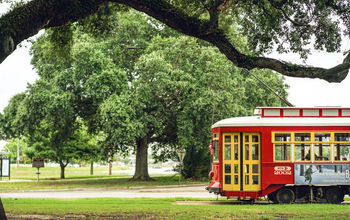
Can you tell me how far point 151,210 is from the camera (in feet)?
46.4

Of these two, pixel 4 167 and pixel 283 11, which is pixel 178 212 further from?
pixel 4 167

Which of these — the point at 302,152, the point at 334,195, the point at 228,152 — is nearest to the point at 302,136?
the point at 302,152

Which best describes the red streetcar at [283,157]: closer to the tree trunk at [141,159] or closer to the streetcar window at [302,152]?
the streetcar window at [302,152]

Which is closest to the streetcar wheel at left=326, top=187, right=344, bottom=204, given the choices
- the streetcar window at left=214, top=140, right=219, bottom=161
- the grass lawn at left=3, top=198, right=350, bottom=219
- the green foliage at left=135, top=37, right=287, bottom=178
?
the grass lawn at left=3, top=198, right=350, bottom=219

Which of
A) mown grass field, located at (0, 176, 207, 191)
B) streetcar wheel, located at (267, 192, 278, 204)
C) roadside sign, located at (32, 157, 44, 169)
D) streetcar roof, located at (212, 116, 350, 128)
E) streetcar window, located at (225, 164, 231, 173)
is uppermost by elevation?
streetcar roof, located at (212, 116, 350, 128)

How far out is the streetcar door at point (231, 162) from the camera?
17.9 m

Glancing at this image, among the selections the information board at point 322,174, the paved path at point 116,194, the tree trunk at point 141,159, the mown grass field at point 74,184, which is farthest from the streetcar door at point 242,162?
the tree trunk at point 141,159

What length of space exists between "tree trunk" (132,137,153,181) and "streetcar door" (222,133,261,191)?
20372 mm

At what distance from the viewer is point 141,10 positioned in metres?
13.0

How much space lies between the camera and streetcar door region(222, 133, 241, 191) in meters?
17.9

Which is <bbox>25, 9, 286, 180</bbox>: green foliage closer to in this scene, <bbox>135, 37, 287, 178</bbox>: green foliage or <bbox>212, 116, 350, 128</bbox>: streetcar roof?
<bbox>135, 37, 287, 178</bbox>: green foliage

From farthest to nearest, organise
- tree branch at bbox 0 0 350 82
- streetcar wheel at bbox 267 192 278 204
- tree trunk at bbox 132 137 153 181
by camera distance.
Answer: tree trunk at bbox 132 137 153 181 < streetcar wheel at bbox 267 192 278 204 < tree branch at bbox 0 0 350 82

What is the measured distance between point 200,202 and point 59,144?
27919 mm

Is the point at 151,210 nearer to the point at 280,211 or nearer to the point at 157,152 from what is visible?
the point at 280,211
